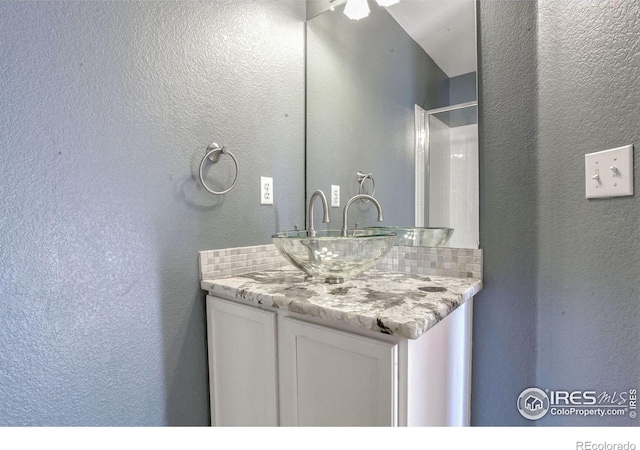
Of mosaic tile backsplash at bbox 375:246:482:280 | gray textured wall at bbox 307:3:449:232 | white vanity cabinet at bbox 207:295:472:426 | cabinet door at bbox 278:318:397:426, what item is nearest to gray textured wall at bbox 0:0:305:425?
white vanity cabinet at bbox 207:295:472:426

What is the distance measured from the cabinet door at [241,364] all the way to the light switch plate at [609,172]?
825 mm

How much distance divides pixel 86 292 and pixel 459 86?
1250 millimetres

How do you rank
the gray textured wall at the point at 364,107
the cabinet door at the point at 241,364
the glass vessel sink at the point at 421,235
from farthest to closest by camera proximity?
1. the gray textured wall at the point at 364,107
2. the glass vessel sink at the point at 421,235
3. the cabinet door at the point at 241,364

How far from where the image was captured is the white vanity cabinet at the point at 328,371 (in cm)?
64

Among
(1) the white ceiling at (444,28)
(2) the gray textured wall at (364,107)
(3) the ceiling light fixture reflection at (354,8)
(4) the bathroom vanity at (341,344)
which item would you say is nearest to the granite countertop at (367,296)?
(4) the bathroom vanity at (341,344)

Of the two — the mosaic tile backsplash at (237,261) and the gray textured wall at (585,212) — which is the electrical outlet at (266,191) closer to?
the mosaic tile backsplash at (237,261)

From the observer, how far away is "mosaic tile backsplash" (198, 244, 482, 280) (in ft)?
3.26

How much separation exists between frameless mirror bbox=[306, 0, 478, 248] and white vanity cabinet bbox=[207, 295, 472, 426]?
0.42 meters

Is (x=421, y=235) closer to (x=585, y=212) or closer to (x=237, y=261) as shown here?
(x=585, y=212)

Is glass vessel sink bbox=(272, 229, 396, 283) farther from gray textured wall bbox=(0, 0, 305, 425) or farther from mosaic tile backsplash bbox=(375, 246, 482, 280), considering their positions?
gray textured wall bbox=(0, 0, 305, 425)

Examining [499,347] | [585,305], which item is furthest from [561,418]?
[585,305]

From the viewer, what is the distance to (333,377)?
28.2 inches
